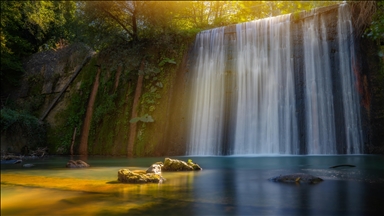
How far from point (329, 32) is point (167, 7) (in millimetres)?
7362

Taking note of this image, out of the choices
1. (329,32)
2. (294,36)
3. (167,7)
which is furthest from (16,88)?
(329,32)

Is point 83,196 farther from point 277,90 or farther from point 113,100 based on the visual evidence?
point 113,100

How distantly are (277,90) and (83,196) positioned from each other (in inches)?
400

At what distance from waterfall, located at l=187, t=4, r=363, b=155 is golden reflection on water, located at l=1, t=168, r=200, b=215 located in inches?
292

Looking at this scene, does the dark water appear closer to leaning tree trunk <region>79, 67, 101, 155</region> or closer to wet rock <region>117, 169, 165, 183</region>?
wet rock <region>117, 169, 165, 183</region>

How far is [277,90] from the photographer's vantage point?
41.2ft

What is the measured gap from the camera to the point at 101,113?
50.7ft

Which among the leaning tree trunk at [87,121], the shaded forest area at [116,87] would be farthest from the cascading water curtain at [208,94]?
the leaning tree trunk at [87,121]

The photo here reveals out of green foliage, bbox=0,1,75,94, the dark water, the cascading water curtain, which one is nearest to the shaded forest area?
green foliage, bbox=0,1,75,94

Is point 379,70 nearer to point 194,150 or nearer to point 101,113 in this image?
point 194,150

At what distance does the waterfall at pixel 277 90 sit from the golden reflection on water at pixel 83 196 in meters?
7.41

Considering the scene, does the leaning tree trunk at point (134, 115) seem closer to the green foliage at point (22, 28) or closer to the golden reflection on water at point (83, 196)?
the green foliage at point (22, 28)

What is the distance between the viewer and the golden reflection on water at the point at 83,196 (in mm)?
2173

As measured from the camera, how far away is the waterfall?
11.2m
